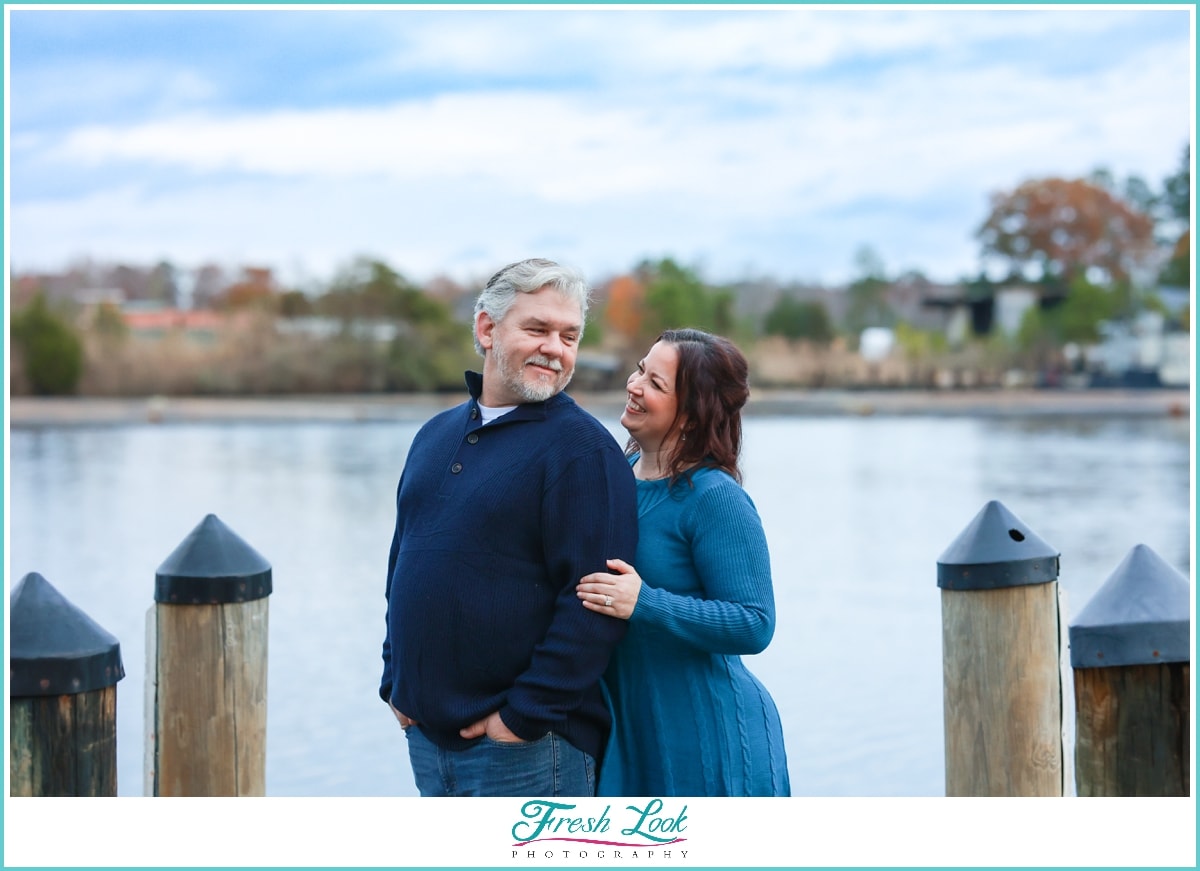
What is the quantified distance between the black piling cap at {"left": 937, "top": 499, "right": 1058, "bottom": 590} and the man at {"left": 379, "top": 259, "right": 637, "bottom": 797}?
827mm

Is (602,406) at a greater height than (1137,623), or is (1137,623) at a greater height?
(602,406)

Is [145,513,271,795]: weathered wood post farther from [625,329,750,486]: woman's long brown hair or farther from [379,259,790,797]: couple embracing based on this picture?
[625,329,750,486]: woman's long brown hair

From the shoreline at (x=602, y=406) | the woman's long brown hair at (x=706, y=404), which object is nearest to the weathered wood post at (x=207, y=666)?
the woman's long brown hair at (x=706, y=404)

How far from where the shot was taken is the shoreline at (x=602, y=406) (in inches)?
1105

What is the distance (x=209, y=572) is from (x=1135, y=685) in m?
2.05

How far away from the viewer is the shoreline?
28078 mm

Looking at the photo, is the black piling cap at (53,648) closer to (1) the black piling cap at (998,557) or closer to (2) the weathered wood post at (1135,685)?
(1) the black piling cap at (998,557)

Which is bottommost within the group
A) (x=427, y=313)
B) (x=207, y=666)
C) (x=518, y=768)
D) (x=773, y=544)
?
(x=773, y=544)

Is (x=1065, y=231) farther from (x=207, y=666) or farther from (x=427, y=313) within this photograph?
(x=207, y=666)

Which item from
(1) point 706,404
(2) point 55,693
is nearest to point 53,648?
(2) point 55,693

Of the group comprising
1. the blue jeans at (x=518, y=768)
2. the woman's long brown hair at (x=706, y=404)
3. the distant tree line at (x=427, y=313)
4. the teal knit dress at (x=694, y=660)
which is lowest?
the blue jeans at (x=518, y=768)

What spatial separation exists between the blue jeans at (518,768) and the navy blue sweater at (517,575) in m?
0.03

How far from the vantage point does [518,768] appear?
105 inches

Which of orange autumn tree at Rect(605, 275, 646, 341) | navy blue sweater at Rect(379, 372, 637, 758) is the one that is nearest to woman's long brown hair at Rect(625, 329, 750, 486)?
navy blue sweater at Rect(379, 372, 637, 758)
